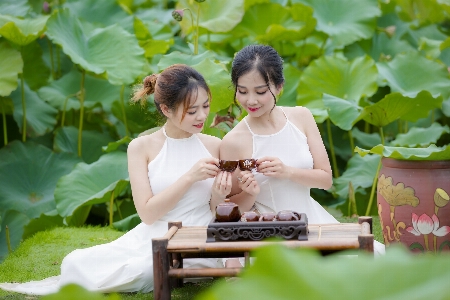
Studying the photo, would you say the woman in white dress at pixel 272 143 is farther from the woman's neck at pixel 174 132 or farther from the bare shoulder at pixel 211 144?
the woman's neck at pixel 174 132

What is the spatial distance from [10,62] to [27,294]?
249 cm

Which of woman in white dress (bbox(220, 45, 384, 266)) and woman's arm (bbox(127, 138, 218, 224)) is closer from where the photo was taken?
woman's arm (bbox(127, 138, 218, 224))

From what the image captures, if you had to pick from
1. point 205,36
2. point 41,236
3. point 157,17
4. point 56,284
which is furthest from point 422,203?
point 157,17

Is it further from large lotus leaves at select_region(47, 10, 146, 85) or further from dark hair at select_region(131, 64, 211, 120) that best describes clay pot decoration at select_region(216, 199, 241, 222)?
large lotus leaves at select_region(47, 10, 146, 85)

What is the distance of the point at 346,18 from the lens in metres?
5.70

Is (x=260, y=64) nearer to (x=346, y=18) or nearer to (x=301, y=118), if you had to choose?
(x=301, y=118)

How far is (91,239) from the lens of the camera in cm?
392

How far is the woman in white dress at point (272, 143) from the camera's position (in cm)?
281

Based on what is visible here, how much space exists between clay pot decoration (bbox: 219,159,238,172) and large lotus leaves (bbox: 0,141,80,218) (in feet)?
8.50

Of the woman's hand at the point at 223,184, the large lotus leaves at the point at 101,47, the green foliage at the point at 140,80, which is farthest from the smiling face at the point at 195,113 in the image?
the large lotus leaves at the point at 101,47

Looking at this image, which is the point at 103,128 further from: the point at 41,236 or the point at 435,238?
the point at 435,238

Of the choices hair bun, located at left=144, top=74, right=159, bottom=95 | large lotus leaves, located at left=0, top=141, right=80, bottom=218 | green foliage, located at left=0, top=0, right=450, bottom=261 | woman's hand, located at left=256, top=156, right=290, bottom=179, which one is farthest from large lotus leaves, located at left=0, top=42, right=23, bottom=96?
woman's hand, located at left=256, top=156, right=290, bottom=179

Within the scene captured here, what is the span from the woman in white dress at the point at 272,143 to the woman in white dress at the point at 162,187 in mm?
127

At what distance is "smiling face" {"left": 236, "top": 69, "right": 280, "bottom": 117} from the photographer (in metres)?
2.79
